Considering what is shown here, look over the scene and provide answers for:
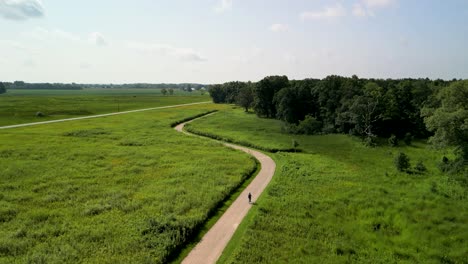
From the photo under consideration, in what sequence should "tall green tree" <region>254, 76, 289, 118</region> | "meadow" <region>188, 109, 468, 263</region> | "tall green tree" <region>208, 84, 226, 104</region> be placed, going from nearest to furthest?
"meadow" <region>188, 109, 468, 263</region> → "tall green tree" <region>254, 76, 289, 118</region> → "tall green tree" <region>208, 84, 226, 104</region>

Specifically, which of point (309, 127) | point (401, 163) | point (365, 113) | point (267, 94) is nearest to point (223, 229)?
point (401, 163)

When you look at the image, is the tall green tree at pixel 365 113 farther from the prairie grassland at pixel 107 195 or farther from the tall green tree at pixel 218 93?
the tall green tree at pixel 218 93

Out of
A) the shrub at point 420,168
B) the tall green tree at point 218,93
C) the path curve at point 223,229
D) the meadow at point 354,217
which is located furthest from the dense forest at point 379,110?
the tall green tree at point 218,93

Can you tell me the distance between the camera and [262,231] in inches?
972

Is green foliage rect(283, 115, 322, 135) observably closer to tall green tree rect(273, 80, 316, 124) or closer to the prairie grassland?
tall green tree rect(273, 80, 316, 124)

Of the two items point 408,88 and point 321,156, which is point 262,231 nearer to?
point 321,156

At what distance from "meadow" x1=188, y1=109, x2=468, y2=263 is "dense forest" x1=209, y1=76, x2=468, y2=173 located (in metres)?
6.68

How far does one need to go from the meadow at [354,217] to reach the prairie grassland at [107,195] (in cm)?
538

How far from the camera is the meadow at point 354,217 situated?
22.1 m

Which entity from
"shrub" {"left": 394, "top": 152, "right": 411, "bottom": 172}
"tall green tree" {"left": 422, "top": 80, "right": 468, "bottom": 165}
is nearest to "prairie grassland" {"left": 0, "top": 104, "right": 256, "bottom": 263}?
"shrub" {"left": 394, "top": 152, "right": 411, "bottom": 172}

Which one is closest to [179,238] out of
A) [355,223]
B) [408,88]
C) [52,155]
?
[355,223]

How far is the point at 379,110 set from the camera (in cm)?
7119

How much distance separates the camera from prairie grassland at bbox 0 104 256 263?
73.9ft

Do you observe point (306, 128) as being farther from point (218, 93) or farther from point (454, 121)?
point (218, 93)
